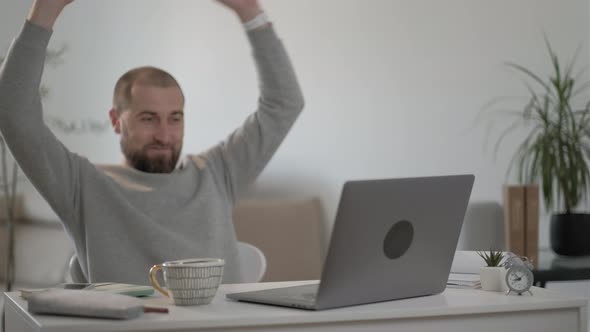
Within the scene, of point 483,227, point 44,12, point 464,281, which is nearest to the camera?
point 464,281

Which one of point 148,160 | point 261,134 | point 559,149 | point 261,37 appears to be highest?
point 261,37

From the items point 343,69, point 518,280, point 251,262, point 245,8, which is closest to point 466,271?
point 518,280

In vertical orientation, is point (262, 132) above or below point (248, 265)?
above

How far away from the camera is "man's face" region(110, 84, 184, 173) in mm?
2490

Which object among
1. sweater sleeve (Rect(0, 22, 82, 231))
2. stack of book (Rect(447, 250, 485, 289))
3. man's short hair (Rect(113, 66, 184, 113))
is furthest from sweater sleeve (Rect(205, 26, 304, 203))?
stack of book (Rect(447, 250, 485, 289))

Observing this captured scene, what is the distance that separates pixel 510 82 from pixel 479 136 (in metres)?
0.25

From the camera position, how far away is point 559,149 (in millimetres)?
3363

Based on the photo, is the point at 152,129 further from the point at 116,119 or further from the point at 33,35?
the point at 33,35

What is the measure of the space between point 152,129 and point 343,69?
1.78 metres

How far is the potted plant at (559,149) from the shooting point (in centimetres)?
330

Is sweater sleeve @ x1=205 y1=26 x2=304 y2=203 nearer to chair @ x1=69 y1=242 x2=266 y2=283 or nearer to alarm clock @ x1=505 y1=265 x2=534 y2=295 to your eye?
chair @ x1=69 y1=242 x2=266 y2=283

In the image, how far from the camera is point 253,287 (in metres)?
1.95

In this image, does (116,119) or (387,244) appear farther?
(116,119)

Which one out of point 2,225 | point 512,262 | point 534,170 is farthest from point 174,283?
point 2,225
